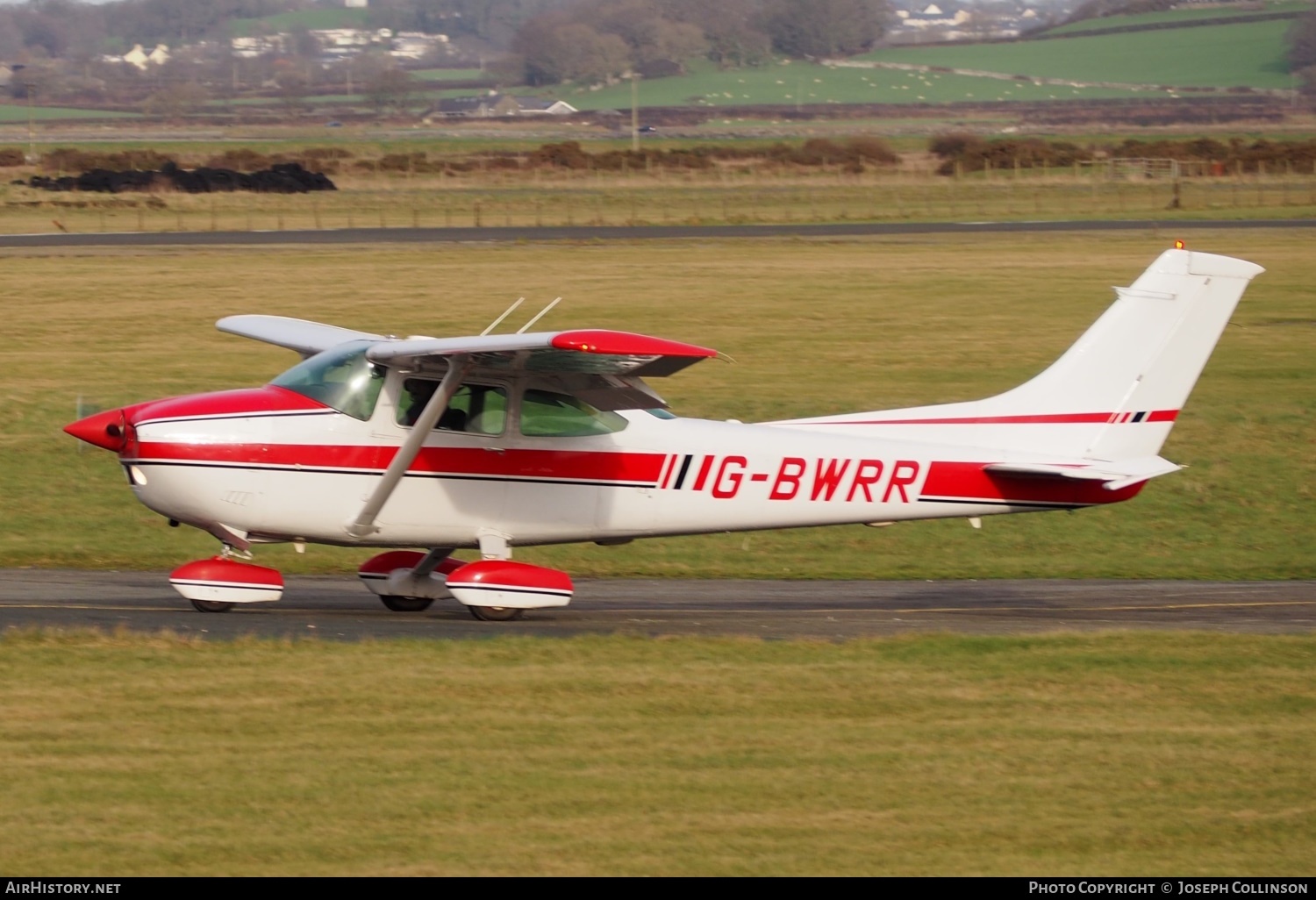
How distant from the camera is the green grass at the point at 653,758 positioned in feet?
21.9

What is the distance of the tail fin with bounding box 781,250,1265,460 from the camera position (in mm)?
12781

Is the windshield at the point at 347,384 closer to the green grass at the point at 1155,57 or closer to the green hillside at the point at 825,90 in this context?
the green hillside at the point at 825,90

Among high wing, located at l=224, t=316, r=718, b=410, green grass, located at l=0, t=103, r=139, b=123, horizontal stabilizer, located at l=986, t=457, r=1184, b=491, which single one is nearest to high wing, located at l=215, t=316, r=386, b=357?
high wing, located at l=224, t=316, r=718, b=410

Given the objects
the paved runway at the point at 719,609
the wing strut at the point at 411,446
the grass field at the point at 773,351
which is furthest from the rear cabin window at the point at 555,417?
the grass field at the point at 773,351

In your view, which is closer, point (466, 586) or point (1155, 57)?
point (466, 586)

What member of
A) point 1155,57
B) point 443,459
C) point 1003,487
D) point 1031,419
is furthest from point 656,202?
point 1155,57

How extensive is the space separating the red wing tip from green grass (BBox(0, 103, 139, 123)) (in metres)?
157

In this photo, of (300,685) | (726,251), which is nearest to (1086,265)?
(726,251)

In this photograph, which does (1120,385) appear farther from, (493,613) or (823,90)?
(823,90)

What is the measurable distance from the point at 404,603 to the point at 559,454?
2.03 metres

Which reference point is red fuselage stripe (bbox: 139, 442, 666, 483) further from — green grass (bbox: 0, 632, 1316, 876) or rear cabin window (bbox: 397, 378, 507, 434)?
green grass (bbox: 0, 632, 1316, 876)

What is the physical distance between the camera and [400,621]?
12.5 metres

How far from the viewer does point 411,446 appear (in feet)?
38.7

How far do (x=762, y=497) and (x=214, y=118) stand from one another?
163536mm
